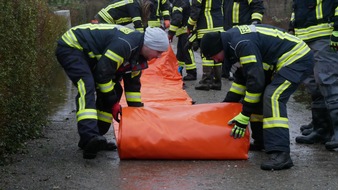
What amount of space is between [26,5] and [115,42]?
1617 millimetres

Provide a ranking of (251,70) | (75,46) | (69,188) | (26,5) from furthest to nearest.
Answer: (26,5), (75,46), (251,70), (69,188)

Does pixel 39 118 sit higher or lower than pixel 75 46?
lower

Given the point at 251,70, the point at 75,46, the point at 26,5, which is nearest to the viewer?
the point at 251,70

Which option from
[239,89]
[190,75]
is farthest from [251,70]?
[190,75]

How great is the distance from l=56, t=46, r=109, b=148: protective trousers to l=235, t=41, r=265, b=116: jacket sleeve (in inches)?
55.5

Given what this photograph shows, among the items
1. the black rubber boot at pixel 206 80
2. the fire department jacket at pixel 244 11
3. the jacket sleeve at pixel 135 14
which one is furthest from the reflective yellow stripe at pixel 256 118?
the jacket sleeve at pixel 135 14

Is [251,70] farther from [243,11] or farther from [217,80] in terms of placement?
[217,80]

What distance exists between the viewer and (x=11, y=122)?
5.68 meters

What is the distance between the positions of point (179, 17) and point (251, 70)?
5848mm

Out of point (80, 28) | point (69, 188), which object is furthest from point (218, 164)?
point (80, 28)

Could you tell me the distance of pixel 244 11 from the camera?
9555 mm

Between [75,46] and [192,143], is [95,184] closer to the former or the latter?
[192,143]

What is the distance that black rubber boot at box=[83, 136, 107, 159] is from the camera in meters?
5.45

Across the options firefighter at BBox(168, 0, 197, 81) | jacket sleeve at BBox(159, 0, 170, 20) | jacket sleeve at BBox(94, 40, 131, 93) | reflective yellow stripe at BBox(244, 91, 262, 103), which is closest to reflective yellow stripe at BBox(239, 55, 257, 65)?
reflective yellow stripe at BBox(244, 91, 262, 103)
